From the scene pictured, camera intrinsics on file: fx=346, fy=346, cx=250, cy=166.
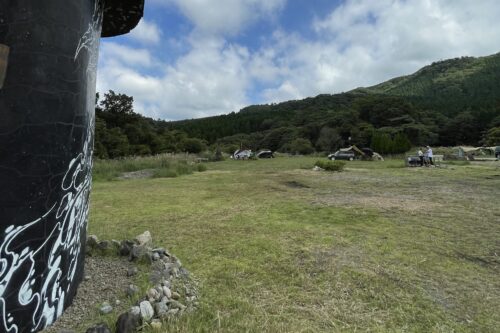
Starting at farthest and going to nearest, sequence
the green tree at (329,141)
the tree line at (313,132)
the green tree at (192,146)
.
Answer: the green tree at (329,141) < the green tree at (192,146) < the tree line at (313,132)

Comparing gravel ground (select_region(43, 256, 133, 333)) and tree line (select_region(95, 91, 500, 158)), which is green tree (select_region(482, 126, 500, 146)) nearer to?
tree line (select_region(95, 91, 500, 158))

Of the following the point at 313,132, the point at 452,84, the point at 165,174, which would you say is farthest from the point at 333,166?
the point at 452,84

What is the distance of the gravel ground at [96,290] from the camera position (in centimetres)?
257

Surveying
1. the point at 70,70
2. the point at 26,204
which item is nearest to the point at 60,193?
the point at 26,204

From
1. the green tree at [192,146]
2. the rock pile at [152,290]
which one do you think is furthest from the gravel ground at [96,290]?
the green tree at [192,146]

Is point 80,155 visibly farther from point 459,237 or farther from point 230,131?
point 230,131

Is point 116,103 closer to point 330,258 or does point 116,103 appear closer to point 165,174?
point 165,174

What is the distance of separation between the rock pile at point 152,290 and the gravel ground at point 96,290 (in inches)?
3.5

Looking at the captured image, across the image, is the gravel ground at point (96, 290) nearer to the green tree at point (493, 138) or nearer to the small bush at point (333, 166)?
the small bush at point (333, 166)

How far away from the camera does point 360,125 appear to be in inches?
2272

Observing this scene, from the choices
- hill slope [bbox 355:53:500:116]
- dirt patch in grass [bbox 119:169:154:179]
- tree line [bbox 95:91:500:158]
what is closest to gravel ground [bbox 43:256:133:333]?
dirt patch in grass [bbox 119:169:154:179]

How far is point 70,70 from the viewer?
2.41 m

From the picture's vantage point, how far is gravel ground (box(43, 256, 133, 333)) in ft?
8.43

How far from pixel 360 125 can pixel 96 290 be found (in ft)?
192
